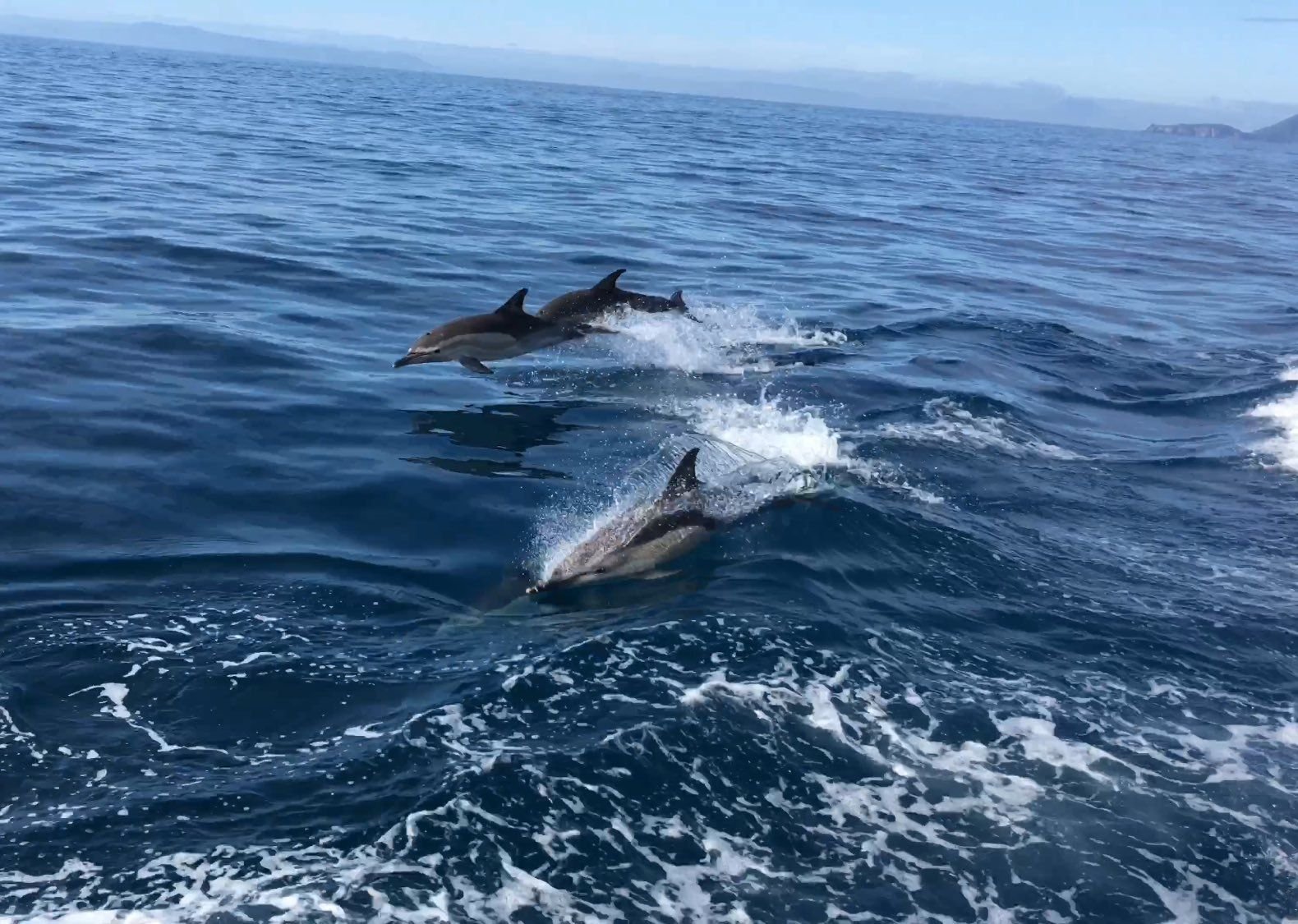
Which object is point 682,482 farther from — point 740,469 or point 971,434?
point 971,434

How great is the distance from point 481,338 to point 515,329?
1.72 feet

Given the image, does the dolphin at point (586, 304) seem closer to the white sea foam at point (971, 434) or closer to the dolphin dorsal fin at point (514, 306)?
the dolphin dorsal fin at point (514, 306)

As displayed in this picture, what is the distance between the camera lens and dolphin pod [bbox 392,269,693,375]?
53.0ft

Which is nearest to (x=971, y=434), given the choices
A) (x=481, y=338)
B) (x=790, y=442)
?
(x=790, y=442)

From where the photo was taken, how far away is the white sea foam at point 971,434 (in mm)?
15586

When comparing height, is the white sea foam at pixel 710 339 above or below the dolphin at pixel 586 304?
below

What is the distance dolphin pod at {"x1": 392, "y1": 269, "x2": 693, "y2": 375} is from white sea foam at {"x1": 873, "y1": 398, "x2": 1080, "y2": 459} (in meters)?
4.68

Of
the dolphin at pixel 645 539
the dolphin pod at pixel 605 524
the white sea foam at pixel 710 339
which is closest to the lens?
the dolphin at pixel 645 539

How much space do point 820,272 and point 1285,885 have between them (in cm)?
2259

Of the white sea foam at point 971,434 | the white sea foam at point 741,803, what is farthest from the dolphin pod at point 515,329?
the white sea foam at point 741,803

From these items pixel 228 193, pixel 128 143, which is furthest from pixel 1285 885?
pixel 128 143

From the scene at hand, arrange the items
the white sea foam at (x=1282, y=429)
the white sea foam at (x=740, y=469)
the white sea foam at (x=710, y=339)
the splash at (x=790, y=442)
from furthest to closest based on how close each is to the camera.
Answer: the white sea foam at (x=710, y=339), the white sea foam at (x=1282, y=429), the splash at (x=790, y=442), the white sea foam at (x=740, y=469)

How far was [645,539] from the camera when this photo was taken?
1133cm

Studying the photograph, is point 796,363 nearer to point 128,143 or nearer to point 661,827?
point 661,827
